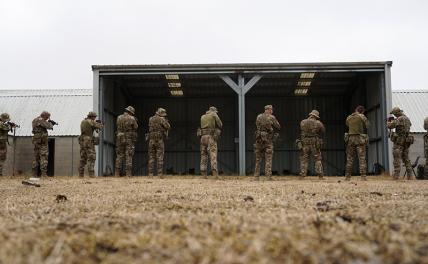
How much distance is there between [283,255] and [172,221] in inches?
57.4

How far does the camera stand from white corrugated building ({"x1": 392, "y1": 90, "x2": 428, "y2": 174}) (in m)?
20.5

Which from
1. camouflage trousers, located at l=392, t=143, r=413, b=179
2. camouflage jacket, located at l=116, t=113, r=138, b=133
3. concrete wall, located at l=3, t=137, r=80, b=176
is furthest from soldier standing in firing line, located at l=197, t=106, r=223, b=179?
concrete wall, located at l=3, t=137, r=80, b=176

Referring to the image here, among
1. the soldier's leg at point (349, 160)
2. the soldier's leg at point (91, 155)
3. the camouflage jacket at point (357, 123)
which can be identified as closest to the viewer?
the camouflage jacket at point (357, 123)

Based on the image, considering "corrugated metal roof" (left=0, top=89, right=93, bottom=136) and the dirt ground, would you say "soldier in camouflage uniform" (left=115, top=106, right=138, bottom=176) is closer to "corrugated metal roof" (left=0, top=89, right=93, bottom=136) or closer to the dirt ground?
"corrugated metal roof" (left=0, top=89, right=93, bottom=136)

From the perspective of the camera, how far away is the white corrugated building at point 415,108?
20.5 m

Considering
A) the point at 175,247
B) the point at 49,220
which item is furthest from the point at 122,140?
the point at 175,247

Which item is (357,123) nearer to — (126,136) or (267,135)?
(267,135)

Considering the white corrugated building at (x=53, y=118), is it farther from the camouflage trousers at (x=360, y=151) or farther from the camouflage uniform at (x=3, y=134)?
the camouflage trousers at (x=360, y=151)

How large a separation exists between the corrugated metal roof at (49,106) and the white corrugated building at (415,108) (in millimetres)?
14318

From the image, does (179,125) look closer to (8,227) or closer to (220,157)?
(220,157)

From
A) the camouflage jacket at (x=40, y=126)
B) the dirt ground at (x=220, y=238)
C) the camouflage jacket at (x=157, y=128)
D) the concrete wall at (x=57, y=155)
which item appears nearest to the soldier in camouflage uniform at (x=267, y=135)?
the camouflage jacket at (x=157, y=128)

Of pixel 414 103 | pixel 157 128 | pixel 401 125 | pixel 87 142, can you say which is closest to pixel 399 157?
pixel 401 125

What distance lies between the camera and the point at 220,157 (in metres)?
25.0

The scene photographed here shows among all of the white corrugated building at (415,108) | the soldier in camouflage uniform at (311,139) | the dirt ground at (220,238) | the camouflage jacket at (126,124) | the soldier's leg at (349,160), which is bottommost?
the dirt ground at (220,238)
